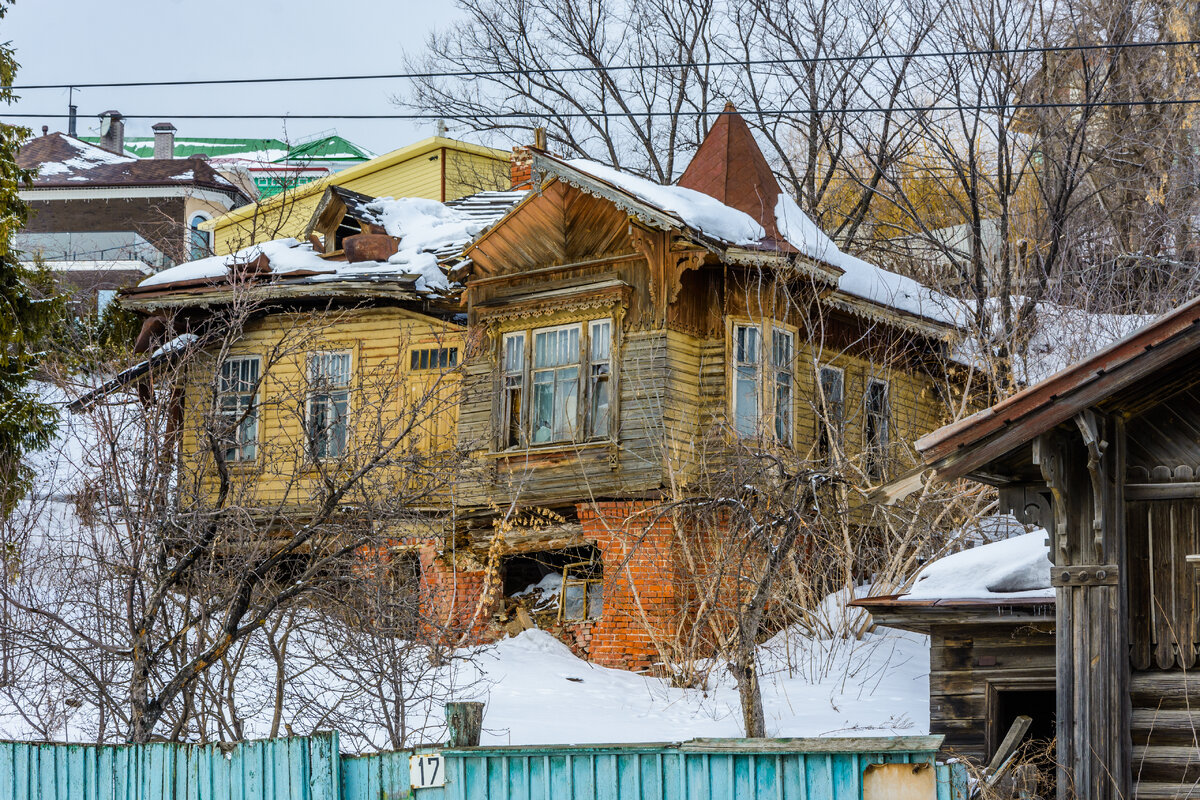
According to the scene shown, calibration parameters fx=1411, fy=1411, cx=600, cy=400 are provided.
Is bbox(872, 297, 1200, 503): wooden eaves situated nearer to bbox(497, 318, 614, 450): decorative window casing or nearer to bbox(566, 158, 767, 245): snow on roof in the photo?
bbox(566, 158, 767, 245): snow on roof

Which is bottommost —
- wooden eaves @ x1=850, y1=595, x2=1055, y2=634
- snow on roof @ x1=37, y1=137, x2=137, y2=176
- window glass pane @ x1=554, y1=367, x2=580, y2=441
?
wooden eaves @ x1=850, y1=595, x2=1055, y2=634

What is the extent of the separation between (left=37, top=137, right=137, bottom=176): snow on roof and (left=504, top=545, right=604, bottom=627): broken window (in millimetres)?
39588

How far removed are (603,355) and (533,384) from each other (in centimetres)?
130

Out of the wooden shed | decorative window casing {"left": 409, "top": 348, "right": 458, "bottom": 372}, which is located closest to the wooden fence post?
the wooden shed

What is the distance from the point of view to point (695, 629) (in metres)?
17.0

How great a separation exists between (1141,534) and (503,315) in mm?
13020

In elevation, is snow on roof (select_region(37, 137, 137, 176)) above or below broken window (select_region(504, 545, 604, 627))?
above

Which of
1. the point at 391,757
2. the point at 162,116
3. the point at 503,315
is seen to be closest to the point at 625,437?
the point at 503,315

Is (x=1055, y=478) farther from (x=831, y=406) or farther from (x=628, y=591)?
(x=831, y=406)

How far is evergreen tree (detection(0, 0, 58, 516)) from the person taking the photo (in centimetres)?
2252

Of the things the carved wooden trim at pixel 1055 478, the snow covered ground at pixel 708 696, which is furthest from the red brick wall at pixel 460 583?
the carved wooden trim at pixel 1055 478

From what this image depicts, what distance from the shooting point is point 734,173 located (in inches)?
901

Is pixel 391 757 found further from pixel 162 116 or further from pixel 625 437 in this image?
pixel 162 116

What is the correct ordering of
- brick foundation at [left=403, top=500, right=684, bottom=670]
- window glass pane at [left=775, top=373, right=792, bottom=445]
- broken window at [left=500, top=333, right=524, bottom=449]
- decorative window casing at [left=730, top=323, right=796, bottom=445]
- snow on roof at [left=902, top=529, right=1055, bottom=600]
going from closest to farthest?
snow on roof at [left=902, top=529, right=1055, bottom=600] < brick foundation at [left=403, top=500, right=684, bottom=670] < decorative window casing at [left=730, top=323, right=796, bottom=445] < window glass pane at [left=775, top=373, right=792, bottom=445] < broken window at [left=500, top=333, right=524, bottom=449]
